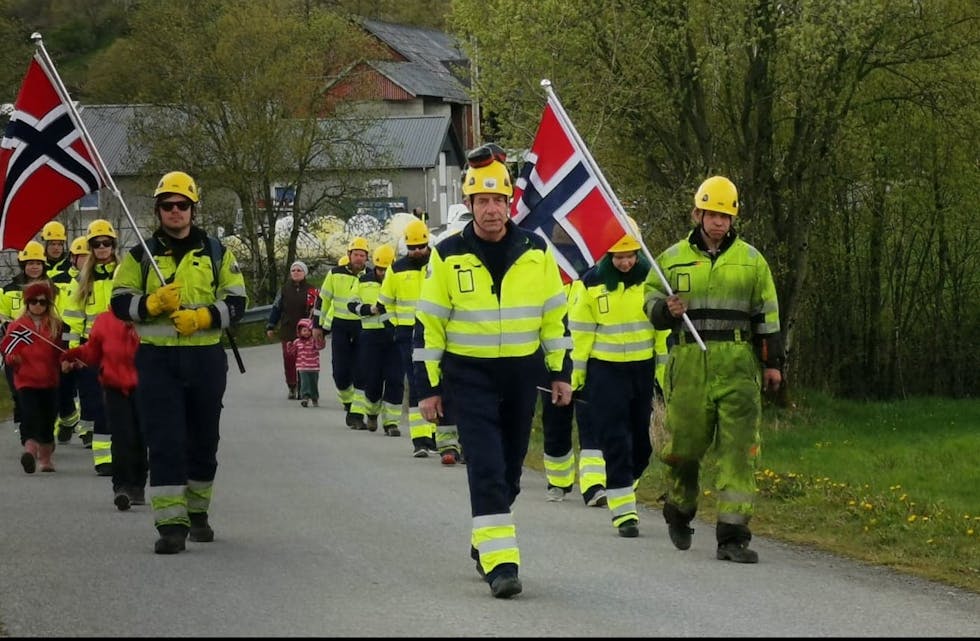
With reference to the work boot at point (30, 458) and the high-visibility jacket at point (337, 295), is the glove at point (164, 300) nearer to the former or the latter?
the work boot at point (30, 458)

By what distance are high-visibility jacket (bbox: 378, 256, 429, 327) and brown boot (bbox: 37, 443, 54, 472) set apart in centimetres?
424

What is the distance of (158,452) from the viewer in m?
10.6

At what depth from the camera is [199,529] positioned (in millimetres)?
11047

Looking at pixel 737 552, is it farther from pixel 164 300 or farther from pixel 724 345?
pixel 164 300

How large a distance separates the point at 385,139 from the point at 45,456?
49.2 metres

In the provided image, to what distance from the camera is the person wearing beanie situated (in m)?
26.6

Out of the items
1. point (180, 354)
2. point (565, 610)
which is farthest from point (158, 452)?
point (565, 610)

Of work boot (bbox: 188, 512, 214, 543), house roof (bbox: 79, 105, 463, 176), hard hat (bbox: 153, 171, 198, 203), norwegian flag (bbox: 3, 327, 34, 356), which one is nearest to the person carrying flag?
hard hat (bbox: 153, 171, 198, 203)

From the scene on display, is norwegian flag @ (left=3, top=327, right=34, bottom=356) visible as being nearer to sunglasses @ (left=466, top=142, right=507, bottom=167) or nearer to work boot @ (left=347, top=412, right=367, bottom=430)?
work boot @ (left=347, top=412, right=367, bottom=430)

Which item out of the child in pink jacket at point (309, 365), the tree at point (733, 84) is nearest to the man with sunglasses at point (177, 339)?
the tree at point (733, 84)

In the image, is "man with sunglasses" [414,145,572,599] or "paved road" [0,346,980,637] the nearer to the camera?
"paved road" [0,346,980,637]

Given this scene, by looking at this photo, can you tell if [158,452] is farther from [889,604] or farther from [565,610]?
[889,604]

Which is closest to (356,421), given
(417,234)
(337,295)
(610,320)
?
(337,295)

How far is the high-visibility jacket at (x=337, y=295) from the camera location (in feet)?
71.7
